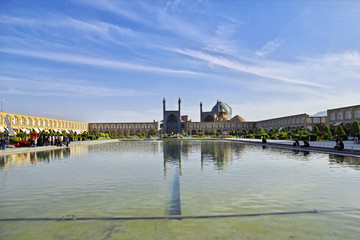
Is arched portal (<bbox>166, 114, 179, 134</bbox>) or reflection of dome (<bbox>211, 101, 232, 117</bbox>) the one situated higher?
reflection of dome (<bbox>211, 101, 232, 117</bbox>)

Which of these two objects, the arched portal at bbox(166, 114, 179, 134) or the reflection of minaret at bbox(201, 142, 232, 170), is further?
the arched portal at bbox(166, 114, 179, 134)

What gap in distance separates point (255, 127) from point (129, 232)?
62976mm

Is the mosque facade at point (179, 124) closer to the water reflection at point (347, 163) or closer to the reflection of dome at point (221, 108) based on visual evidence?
the reflection of dome at point (221, 108)

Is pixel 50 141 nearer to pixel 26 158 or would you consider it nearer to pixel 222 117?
pixel 26 158

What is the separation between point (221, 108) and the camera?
230 feet

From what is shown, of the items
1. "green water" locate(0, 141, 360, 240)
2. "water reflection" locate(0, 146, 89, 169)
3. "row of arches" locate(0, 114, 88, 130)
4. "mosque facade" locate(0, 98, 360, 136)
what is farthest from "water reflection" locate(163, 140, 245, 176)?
"mosque facade" locate(0, 98, 360, 136)

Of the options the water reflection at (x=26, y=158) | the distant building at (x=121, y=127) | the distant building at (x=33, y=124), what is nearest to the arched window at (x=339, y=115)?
the water reflection at (x=26, y=158)

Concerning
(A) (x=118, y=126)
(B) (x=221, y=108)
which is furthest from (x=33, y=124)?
(B) (x=221, y=108)

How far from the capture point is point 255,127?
63.2 metres

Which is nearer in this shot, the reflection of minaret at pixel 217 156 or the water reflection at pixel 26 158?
the reflection of minaret at pixel 217 156

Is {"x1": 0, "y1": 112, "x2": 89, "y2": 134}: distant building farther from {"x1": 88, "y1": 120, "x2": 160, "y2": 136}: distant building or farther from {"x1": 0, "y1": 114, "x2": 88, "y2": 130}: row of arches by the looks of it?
{"x1": 88, "y1": 120, "x2": 160, "y2": 136}: distant building

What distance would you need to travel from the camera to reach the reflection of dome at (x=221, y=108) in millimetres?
69688

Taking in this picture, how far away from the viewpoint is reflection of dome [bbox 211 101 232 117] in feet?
229

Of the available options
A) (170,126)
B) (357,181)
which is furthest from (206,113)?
(357,181)
